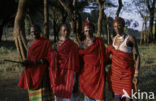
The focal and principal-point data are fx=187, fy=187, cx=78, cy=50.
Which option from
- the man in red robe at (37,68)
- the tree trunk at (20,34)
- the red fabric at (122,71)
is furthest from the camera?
the tree trunk at (20,34)

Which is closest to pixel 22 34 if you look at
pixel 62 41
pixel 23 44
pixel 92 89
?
pixel 23 44

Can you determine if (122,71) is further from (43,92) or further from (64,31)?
(43,92)

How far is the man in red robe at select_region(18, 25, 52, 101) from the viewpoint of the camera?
3.25 meters

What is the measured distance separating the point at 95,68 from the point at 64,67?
1.70 feet

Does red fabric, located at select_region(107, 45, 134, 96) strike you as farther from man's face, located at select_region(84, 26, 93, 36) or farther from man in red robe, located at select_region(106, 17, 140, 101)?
man's face, located at select_region(84, 26, 93, 36)

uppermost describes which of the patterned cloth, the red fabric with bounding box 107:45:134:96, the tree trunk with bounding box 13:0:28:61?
the tree trunk with bounding box 13:0:28:61

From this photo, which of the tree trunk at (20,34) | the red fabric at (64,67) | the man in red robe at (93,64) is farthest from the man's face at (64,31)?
the tree trunk at (20,34)

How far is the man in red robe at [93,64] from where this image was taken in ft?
10.1

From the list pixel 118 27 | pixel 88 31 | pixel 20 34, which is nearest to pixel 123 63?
pixel 118 27

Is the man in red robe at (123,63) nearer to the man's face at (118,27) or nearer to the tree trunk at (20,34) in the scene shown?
the man's face at (118,27)

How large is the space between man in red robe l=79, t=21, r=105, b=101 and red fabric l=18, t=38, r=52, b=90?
2.19ft

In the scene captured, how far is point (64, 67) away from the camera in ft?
10.3

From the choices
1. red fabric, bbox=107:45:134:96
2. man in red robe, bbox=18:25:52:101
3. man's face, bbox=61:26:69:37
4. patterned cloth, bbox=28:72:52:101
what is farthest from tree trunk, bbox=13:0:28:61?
red fabric, bbox=107:45:134:96

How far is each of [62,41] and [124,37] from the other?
1.03m
